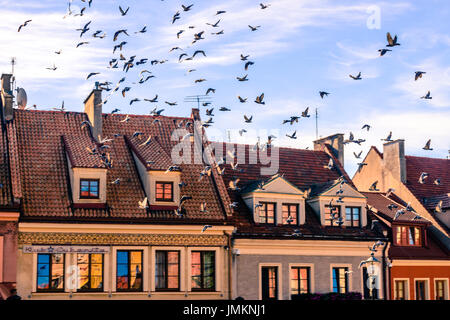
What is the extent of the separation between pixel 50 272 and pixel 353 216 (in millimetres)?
15803

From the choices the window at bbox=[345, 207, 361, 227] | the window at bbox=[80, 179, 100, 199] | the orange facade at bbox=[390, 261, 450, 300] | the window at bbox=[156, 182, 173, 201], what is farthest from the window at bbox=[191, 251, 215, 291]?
the orange facade at bbox=[390, 261, 450, 300]

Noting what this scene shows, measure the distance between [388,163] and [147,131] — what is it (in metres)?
16.7

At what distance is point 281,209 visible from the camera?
3450 centimetres

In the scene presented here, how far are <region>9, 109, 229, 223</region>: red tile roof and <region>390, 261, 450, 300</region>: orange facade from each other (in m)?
10.4

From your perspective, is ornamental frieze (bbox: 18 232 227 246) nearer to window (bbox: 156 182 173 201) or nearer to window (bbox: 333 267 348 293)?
Result: window (bbox: 156 182 173 201)

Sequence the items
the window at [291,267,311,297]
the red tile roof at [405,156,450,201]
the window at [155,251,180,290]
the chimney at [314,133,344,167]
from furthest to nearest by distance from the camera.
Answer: the red tile roof at [405,156,450,201]
the chimney at [314,133,344,167]
the window at [291,267,311,297]
the window at [155,251,180,290]

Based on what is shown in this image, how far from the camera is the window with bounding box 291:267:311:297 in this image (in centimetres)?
3378

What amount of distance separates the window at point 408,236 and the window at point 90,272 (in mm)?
16183

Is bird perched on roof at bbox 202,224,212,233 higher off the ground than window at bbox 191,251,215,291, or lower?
higher

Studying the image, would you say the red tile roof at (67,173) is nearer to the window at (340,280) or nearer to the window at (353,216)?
the window at (340,280)

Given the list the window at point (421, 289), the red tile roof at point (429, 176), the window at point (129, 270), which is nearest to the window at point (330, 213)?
the window at point (421, 289)

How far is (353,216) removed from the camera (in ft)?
120
